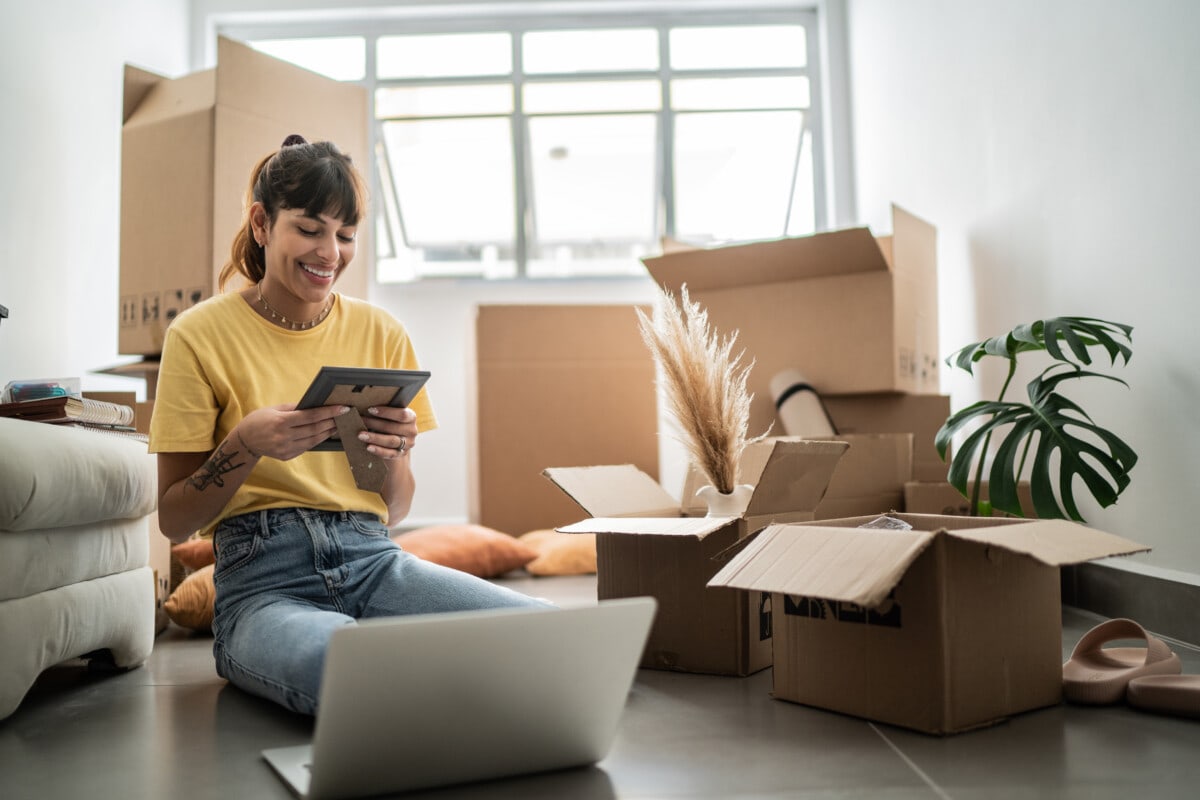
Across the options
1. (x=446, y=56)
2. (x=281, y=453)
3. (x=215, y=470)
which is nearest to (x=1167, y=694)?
(x=281, y=453)

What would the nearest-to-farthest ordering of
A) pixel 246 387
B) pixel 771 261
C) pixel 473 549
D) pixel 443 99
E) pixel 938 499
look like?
pixel 246 387, pixel 938 499, pixel 771 261, pixel 473 549, pixel 443 99

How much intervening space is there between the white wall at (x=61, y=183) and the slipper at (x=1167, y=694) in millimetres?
2480

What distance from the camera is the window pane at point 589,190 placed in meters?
4.17

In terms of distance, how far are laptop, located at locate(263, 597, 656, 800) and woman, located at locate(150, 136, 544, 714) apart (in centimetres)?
33

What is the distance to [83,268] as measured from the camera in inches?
114

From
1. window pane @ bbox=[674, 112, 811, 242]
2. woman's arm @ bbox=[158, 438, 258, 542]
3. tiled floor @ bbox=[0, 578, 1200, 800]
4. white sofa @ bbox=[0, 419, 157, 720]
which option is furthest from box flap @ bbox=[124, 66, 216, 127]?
window pane @ bbox=[674, 112, 811, 242]

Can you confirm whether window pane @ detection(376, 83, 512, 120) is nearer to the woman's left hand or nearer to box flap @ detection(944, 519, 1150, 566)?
the woman's left hand

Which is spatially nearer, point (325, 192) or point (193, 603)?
point (325, 192)

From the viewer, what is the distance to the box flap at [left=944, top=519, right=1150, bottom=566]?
111 cm

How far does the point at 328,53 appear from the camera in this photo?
420 centimetres

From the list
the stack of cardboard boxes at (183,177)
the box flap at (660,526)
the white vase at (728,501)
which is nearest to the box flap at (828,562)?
the box flap at (660,526)

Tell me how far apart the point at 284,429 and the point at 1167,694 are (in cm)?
122

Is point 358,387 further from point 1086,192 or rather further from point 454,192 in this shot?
point 454,192

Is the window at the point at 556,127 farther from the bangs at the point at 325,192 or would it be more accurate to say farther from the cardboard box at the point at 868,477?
the bangs at the point at 325,192
